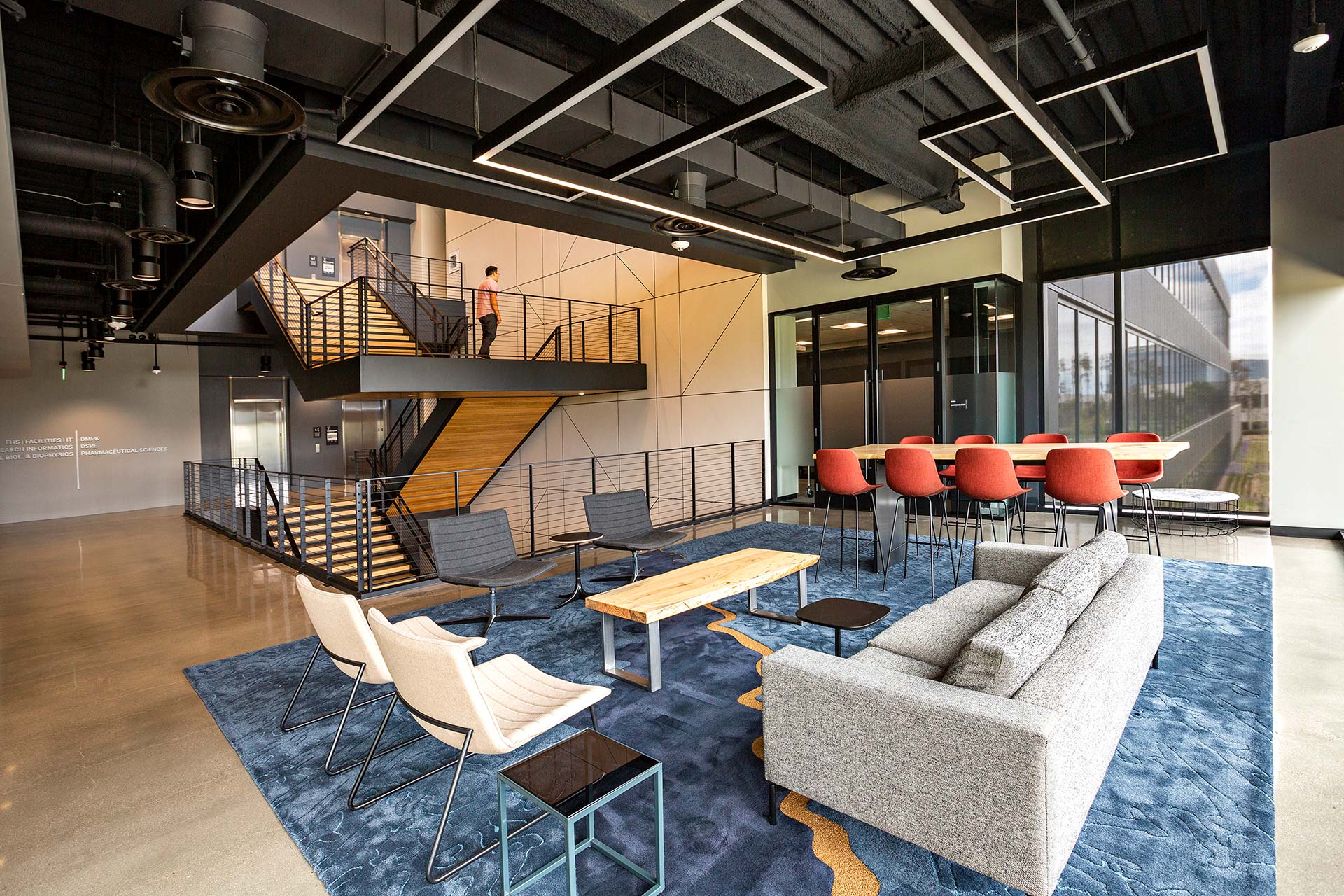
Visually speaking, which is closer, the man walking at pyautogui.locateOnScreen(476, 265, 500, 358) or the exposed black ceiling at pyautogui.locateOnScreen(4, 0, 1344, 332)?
the exposed black ceiling at pyautogui.locateOnScreen(4, 0, 1344, 332)

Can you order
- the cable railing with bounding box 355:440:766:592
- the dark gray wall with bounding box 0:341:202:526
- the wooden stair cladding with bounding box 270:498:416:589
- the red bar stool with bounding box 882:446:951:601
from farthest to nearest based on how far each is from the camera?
the dark gray wall with bounding box 0:341:202:526 < the cable railing with bounding box 355:440:766:592 < the wooden stair cladding with bounding box 270:498:416:589 < the red bar stool with bounding box 882:446:951:601

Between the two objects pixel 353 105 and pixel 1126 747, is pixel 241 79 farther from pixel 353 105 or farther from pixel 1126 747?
pixel 1126 747

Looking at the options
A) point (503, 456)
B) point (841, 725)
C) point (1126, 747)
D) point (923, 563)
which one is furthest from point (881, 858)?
point (503, 456)

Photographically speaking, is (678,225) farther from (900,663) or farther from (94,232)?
(94,232)

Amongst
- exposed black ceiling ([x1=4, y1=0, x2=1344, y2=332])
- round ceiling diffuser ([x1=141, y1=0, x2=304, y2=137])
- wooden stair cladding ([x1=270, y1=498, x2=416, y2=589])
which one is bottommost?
wooden stair cladding ([x1=270, y1=498, x2=416, y2=589])

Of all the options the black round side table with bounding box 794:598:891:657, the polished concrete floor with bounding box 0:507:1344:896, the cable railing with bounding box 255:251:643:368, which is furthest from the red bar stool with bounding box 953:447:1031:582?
the cable railing with bounding box 255:251:643:368

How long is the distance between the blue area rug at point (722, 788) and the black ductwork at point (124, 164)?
11.1ft

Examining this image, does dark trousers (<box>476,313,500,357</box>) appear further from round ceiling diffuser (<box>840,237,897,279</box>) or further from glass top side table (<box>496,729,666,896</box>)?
→ glass top side table (<box>496,729,666,896</box>)

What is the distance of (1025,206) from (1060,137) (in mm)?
3594

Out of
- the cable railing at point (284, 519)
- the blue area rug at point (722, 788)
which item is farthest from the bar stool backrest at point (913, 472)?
the cable railing at point (284, 519)

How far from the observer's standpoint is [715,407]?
969 cm

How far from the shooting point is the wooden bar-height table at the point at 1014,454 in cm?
444

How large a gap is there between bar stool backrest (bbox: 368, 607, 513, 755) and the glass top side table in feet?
0.46

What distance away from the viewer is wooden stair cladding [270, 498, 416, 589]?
8594mm
